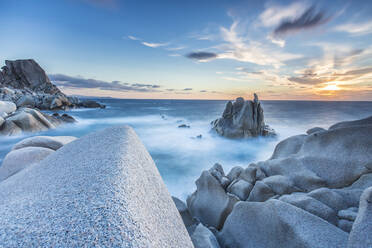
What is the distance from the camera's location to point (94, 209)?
1.23 m

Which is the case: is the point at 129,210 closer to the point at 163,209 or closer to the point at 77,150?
the point at 163,209

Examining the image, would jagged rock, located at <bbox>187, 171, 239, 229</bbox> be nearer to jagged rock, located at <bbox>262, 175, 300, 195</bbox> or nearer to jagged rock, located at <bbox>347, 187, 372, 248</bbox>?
jagged rock, located at <bbox>262, 175, 300, 195</bbox>

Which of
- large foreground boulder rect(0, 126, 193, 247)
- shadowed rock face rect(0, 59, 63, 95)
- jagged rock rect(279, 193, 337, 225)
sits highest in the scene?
shadowed rock face rect(0, 59, 63, 95)

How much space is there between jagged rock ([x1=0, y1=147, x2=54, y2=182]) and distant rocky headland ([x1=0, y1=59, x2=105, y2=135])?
488 inches

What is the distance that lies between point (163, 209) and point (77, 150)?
65.3 inches

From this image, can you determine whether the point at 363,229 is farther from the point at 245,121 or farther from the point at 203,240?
the point at 245,121

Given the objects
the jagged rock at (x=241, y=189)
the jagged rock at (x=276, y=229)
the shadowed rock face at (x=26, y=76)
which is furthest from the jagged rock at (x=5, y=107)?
the shadowed rock face at (x=26, y=76)

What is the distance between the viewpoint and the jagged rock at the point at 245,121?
17.4m

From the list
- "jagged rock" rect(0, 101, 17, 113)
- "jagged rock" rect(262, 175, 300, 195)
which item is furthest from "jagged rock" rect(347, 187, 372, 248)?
"jagged rock" rect(0, 101, 17, 113)

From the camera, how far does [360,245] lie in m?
1.83

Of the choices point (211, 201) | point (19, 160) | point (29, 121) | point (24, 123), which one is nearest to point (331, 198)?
point (211, 201)

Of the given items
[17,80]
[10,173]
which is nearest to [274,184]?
A: [10,173]

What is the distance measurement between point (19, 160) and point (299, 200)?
20.9ft

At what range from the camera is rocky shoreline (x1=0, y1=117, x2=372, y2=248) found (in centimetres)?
149
